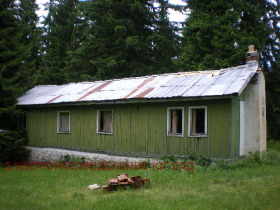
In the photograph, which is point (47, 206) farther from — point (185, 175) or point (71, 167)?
point (71, 167)

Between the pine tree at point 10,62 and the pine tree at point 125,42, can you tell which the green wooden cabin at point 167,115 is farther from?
the pine tree at point 125,42

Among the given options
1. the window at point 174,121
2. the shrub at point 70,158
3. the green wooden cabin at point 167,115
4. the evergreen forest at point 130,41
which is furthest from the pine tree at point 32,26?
the window at point 174,121

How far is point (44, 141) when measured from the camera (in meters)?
19.2

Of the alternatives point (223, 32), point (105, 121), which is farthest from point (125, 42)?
point (105, 121)

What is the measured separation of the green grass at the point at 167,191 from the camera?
769 centimetres

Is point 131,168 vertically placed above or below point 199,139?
below

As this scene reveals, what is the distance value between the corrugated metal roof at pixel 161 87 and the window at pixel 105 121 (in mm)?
889

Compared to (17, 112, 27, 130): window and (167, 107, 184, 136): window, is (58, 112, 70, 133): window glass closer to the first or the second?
(17, 112, 27, 130): window

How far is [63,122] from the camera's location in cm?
1858

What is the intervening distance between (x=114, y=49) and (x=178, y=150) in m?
17.9

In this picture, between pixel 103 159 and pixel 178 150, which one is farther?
pixel 103 159

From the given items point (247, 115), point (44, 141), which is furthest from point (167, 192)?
point (44, 141)

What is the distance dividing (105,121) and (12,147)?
6017mm

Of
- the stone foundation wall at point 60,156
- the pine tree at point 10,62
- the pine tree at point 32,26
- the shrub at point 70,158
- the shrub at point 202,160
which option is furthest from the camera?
the pine tree at point 32,26
